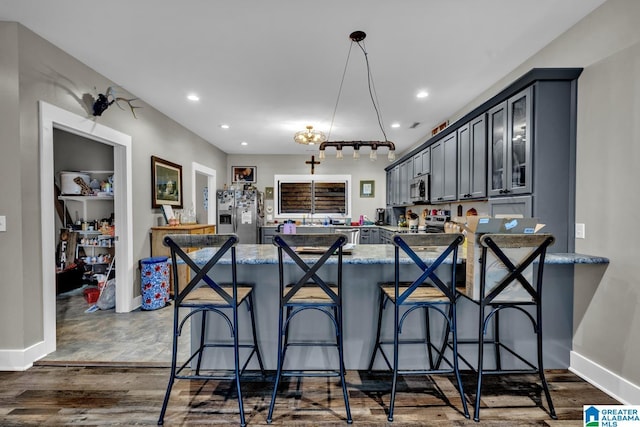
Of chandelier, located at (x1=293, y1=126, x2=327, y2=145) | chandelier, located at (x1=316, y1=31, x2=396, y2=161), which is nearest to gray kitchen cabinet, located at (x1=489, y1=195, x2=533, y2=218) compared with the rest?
chandelier, located at (x1=316, y1=31, x2=396, y2=161)

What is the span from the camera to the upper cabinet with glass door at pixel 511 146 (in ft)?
7.30

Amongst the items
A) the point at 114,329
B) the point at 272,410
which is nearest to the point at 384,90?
the point at 272,410

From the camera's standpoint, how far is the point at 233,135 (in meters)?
5.12

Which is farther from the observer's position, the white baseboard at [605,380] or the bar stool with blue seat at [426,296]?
the white baseboard at [605,380]

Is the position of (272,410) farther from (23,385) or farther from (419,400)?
(23,385)

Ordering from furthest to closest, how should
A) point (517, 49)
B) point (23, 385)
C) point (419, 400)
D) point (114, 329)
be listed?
point (114, 329), point (517, 49), point (23, 385), point (419, 400)

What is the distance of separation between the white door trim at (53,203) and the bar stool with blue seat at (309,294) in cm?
200

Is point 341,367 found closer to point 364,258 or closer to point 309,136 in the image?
point 364,258

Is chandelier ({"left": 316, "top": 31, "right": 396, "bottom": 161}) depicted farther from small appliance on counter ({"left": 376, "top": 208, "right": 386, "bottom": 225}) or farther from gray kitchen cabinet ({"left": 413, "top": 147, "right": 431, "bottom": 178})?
small appliance on counter ({"left": 376, "top": 208, "right": 386, "bottom": 225})

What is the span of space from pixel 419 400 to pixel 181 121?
4.51m

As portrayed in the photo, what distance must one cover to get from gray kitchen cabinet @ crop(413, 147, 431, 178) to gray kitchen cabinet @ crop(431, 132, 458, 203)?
0.14m

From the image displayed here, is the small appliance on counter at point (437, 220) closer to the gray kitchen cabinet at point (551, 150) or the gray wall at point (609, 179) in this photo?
the gray kitchen cabinet at point (551, 150)

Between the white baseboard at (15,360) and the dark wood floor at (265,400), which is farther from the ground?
the white baseboard at (15,360)

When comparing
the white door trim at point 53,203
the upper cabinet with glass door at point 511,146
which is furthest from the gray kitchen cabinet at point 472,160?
the white door trim at point 53,203
